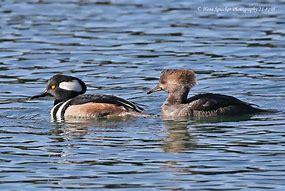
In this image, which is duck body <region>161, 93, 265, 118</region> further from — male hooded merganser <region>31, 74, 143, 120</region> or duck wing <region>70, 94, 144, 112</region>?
male hooded merganser <region>31, 74, 143, 120</region>

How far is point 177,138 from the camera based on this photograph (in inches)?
595

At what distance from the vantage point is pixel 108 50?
74.0 feet

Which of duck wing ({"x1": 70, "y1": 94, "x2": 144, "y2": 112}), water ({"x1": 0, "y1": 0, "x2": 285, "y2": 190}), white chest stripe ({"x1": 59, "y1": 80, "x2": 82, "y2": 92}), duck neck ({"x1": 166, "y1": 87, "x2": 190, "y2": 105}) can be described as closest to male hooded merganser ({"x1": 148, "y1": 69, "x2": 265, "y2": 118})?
→ duck neck ({"x1": 166, "y1": 87, "x2": 190, "y2": 105})

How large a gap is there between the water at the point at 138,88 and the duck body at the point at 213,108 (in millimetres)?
237

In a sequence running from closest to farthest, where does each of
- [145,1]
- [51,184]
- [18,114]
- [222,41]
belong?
[51,184] < [18,114] < [222,41] < [145,1]

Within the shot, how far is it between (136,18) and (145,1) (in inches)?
95.2

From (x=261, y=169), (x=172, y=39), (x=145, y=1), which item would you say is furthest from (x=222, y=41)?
(x=261, y=169)

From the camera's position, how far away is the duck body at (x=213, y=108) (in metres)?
16.7

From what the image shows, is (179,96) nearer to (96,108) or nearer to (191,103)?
Answer: (191,103)

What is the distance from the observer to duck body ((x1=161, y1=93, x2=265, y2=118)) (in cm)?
1672

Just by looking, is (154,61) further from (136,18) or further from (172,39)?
(136,18)

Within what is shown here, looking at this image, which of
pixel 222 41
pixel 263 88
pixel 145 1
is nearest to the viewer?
pixel 263 88

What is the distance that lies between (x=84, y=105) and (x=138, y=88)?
2.20 meters

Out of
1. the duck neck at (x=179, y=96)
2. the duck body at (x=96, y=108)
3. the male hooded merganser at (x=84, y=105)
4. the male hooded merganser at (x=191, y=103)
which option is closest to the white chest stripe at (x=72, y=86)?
the male hooded merganser at (x=84, y=105)
